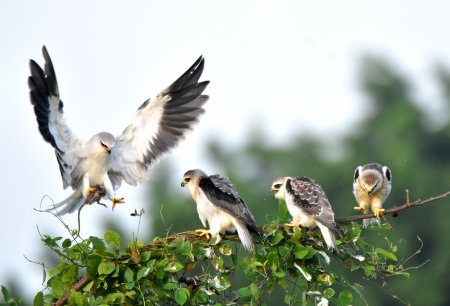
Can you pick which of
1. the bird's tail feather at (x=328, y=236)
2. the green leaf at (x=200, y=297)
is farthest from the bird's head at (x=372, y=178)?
the green leaf at (x=200, y=297)

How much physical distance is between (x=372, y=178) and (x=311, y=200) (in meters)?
1.67

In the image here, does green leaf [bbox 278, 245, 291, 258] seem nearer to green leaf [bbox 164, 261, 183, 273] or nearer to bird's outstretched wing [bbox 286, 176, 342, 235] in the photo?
bird's outstretched wing [bbox 286, 176, 342, 235]

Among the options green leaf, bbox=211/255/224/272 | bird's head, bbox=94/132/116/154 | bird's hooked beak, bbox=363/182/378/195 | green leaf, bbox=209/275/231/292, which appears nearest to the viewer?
green leaf, bbox=209/275/231/292

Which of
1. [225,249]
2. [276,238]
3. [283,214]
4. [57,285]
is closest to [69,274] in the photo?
[57,285]

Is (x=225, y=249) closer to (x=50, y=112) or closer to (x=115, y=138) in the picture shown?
(x=50, y=112)

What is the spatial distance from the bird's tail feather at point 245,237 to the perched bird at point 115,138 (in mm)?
2029

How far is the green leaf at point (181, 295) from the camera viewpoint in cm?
739

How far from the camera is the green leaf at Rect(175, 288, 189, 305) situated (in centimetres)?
739

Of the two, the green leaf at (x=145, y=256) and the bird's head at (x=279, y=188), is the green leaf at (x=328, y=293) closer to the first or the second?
the green leaf at (x=145, y=256)

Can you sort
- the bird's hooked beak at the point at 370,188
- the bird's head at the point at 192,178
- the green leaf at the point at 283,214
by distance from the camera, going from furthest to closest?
the bird's hooked beak at the point at 370,188 < the bird's head at the point at 192,178 < the green leaf at the point at 283,214

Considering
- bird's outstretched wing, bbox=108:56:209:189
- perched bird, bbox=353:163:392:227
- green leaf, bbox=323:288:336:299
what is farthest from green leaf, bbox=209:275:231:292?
bird's outstretched wing, bbox=108:56:209:189

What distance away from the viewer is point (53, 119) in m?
10.7

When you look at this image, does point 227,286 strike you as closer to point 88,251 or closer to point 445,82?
point 88,251

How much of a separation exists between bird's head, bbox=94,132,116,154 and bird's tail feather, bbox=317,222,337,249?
2856mm
